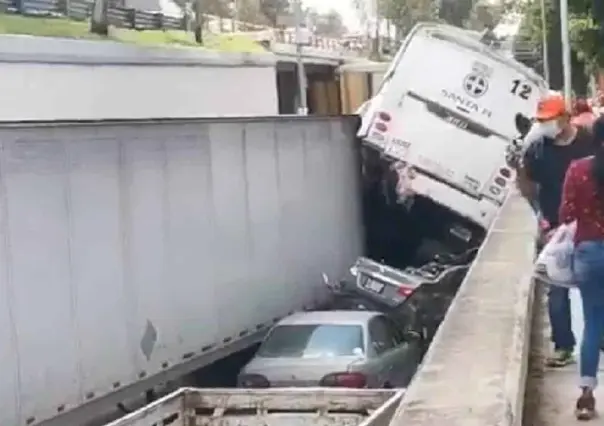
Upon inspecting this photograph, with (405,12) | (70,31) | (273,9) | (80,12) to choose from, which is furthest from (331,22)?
(70,31)

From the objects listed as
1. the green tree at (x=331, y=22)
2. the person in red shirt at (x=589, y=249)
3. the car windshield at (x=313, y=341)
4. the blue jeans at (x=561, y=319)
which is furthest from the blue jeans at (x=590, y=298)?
the green tree at (x=331, y=22)

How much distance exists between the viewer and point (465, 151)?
23188mm

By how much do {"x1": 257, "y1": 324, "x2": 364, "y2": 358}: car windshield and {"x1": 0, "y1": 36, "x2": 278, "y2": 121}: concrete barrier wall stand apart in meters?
8.60

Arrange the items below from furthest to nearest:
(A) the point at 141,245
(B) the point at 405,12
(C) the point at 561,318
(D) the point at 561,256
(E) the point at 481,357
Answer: (B) the point at 405,12
(A) the point at 141,245
(C) the point at 561,318
(E) the point at 481,357
(D) the point at 561,256

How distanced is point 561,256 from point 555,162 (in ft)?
6.09

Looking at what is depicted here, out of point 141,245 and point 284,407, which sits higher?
point 141,245

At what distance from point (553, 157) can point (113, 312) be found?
A: 512 cm

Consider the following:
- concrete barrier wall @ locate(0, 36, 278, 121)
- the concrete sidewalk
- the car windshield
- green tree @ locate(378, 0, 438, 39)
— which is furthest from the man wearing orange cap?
green tree @ locate(378, 0, 438, 39)

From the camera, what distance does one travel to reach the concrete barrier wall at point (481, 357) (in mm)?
6770

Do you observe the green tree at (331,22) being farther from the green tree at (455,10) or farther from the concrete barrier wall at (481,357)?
the concrete barrier wall at (481,357)

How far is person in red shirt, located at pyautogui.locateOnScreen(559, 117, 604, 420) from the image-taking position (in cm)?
775

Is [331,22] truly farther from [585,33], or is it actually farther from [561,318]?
[561,318]

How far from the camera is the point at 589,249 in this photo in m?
7.90

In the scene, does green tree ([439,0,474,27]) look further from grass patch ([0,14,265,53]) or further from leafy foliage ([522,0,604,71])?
leafy foliage ([522,0,604,71])
